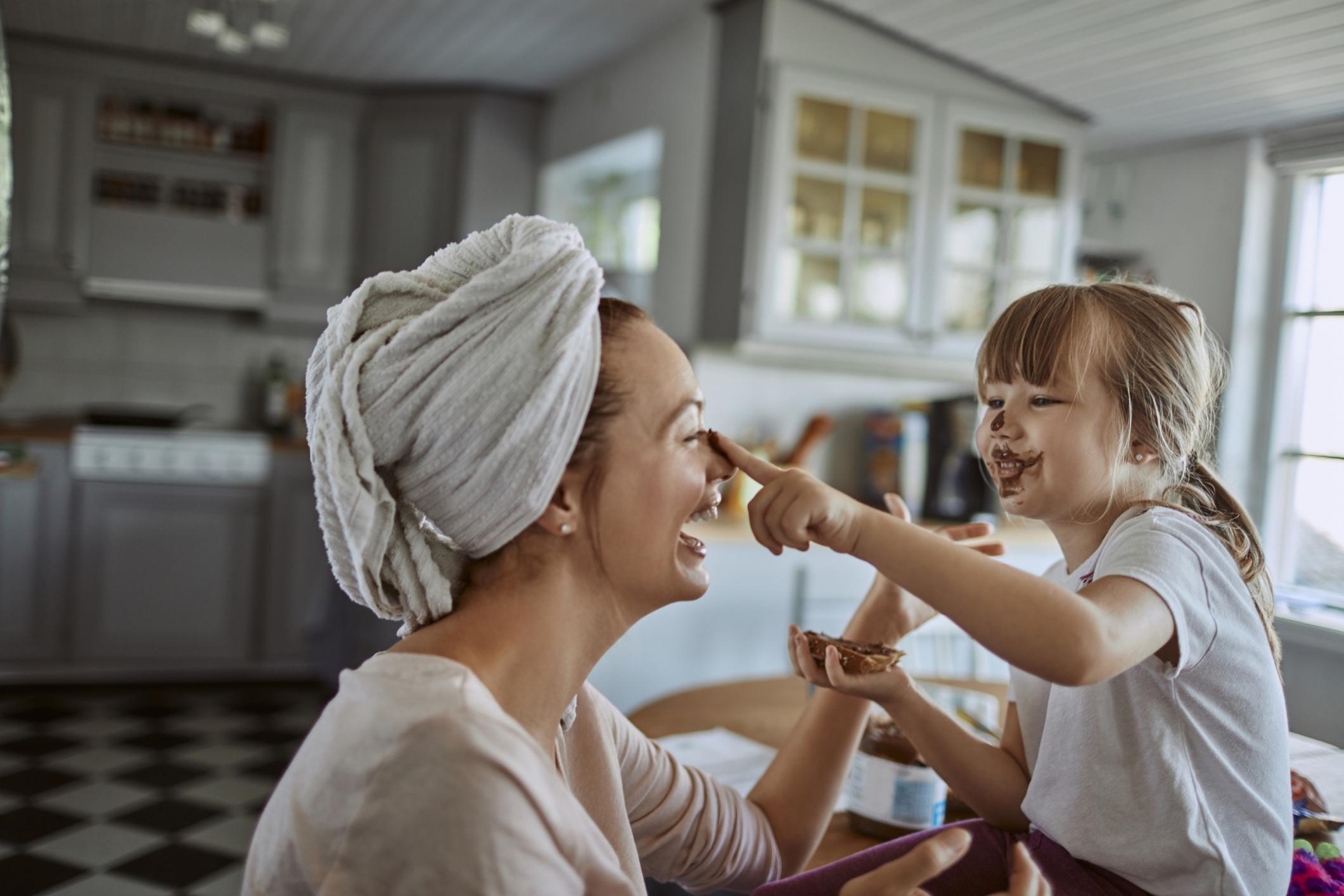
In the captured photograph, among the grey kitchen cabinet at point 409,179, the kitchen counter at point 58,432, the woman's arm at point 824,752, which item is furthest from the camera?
the grey kitchen cabinet at point 409,179

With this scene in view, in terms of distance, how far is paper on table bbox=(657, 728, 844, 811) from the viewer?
1471 millimetres

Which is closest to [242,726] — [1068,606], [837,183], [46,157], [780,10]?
[46,157]

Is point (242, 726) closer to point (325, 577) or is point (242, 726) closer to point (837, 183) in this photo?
point (325, 577)

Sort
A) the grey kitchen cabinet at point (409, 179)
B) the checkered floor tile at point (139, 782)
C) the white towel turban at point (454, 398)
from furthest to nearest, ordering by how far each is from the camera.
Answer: the grey kitchen cabinet at point (409, 179) → the checkered floor tile at point (139, 782) → the white towel turban at point (454, 398)

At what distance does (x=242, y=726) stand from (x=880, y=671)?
3.52 metres

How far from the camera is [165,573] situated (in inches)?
170

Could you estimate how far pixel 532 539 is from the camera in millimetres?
988

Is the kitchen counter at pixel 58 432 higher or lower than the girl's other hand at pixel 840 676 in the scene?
lower

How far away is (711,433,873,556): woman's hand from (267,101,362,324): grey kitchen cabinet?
13.8 ft

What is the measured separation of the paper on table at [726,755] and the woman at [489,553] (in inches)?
15.5

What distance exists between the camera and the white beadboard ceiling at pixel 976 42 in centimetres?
142

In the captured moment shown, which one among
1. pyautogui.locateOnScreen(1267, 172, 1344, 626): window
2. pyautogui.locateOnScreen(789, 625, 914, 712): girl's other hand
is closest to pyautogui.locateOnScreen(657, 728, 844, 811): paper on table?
pyautogui.locateOnScreen(789, 625, 914, 712): girl's other hand

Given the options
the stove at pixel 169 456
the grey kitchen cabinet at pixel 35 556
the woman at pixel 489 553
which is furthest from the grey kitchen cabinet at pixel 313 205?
the woman at pixel 489 553

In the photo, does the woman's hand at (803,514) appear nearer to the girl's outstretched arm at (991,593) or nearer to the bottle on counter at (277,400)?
the girl's outstretched arm at (991,593)
